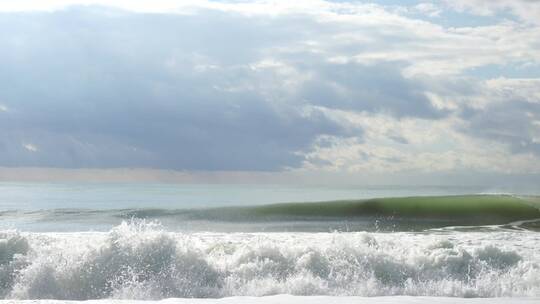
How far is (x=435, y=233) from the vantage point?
77.2ft

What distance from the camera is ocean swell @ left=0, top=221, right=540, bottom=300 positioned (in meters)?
14.7

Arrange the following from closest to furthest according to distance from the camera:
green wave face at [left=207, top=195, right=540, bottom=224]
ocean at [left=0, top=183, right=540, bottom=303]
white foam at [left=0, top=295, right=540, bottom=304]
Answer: white foam at [left=0, top=295, right=540, bottom=304]
ocean at [left=0, top=183, right=540, bottom=303]
green wave face at [left=207, top=195, right=540, bottom=224]

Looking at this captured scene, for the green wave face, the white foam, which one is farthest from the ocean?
the green wave face

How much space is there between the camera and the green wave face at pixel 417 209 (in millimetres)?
30922

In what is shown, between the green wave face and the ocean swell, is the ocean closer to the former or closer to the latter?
the ocean swell

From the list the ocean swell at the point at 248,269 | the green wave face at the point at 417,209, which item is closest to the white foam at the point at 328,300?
the ocean swell at the point at 248,269

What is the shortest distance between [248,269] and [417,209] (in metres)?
20.2

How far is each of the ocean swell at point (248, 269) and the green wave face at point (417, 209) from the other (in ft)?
42.4

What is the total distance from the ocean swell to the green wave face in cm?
1293

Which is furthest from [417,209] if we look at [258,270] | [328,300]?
[328,300]

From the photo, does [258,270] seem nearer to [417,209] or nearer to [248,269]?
[248,269]

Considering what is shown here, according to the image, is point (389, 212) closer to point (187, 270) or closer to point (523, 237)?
point (523, 237)

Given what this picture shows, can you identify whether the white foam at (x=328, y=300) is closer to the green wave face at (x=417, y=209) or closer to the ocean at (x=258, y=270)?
the ocean at (x=258, y=270)

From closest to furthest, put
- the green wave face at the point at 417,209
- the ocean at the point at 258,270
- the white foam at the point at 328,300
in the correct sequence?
1. the white foam at the point at 328,300
2. the ocean at the point at 258,270
3. the green wave face at the point at 417,209
